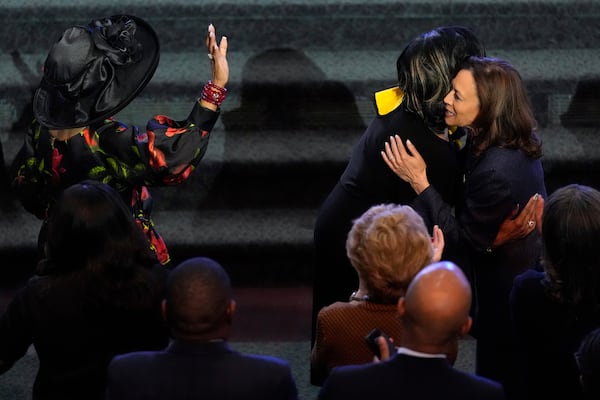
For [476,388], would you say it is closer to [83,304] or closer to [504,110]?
[83,304]

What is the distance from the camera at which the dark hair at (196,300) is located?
2311mm

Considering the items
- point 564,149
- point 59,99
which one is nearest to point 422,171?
point 59,99

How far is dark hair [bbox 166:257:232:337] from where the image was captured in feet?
7.58

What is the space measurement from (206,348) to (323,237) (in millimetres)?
1162

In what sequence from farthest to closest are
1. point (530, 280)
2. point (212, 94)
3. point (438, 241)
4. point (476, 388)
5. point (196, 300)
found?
1. point (212, 94)
2. point (438, 241)
3. point (530, 280)
4. point (196, 300)
5. point (476, 388)

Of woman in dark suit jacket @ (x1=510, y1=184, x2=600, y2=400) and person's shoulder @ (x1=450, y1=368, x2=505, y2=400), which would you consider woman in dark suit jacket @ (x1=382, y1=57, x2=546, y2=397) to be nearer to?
woman in dark suit jacket @ (x1=510, y1=184, x2=600, y2=400)

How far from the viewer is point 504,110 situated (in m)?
3.15

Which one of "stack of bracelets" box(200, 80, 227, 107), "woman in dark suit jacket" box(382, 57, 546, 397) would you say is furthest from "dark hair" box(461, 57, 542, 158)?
"stack of bracelets" box(200, 80, 227, 107)

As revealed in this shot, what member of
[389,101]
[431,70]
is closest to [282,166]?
[389,101]

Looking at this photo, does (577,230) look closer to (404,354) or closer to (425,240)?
(425,240)

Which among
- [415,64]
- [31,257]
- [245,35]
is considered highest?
[415,64]

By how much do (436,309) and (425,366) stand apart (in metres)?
0.11

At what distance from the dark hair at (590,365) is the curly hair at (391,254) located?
0.42 m

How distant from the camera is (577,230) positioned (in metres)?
2.64
